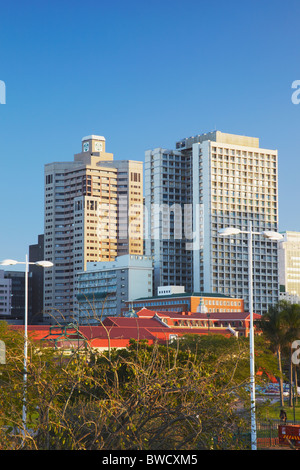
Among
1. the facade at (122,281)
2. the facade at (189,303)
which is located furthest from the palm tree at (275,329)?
the facade at (122,281)

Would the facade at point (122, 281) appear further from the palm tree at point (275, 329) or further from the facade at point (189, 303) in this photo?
the palm tree at point (275, 329)

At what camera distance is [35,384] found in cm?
1636

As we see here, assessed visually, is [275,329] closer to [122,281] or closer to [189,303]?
[189,303]

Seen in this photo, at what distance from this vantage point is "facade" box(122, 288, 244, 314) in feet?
537

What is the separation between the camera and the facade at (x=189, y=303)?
164 m

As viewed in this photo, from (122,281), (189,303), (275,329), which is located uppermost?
(122,281)

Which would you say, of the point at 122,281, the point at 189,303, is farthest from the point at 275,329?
the point at 122,281

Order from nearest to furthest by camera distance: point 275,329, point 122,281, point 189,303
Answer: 1. point 275,329
2. point 189,303
3. point 122,281

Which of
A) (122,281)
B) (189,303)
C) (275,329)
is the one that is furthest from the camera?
(122,281)

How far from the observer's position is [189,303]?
163750 mm

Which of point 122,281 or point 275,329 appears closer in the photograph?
point 275,329

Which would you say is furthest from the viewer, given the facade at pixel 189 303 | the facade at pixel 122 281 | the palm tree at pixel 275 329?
the facade at pixel 122 281
